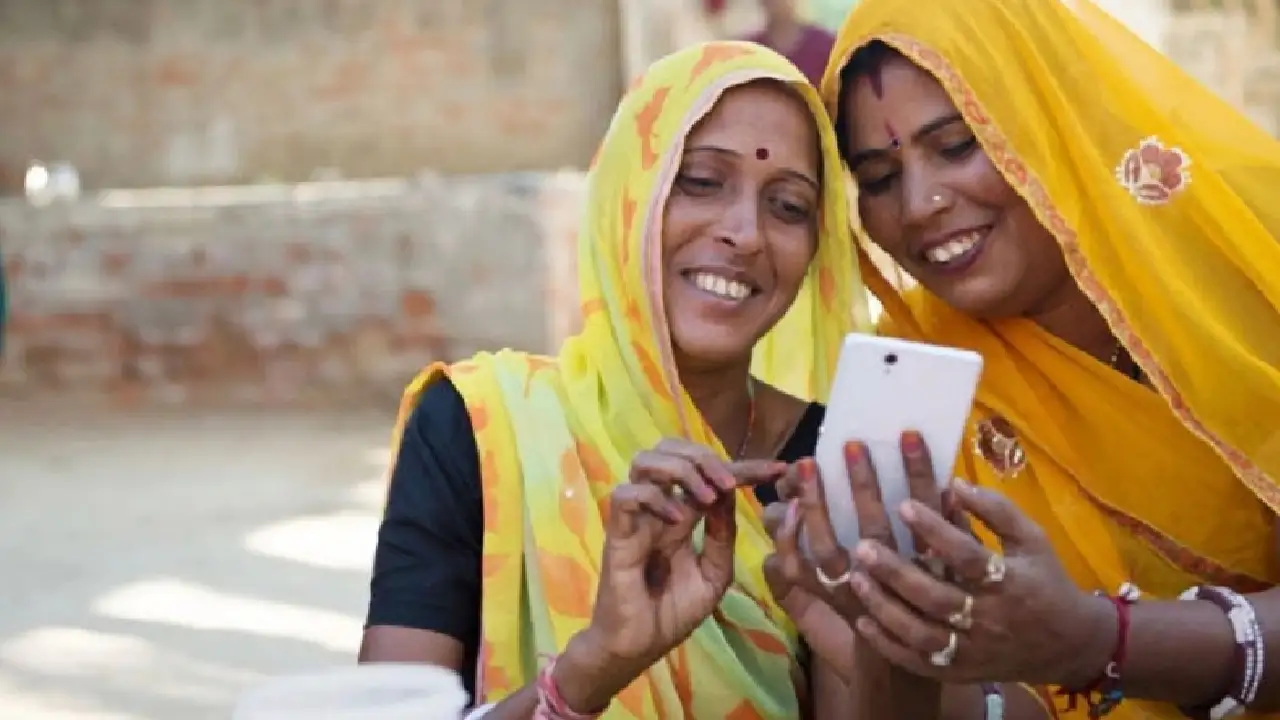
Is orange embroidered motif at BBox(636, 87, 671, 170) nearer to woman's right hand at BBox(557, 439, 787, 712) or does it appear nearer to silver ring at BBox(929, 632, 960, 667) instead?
woman's right hand at BBox(557, 439, 787, 712)

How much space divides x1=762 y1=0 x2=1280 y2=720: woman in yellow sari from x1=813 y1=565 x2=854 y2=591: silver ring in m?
0.34

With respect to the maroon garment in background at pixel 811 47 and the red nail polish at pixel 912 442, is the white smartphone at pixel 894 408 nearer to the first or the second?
the red nail polish at pixel 912 442

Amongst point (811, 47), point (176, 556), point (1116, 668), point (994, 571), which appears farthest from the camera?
point (811, 47)

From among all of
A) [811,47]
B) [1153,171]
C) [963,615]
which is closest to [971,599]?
[963,615]

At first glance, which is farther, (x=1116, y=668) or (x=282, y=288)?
(x=282, y=288)

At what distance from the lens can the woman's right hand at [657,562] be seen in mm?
1261

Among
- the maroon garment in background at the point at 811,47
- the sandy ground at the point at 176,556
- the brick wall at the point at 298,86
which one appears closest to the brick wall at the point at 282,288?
the sandy ground at the point at 176,556

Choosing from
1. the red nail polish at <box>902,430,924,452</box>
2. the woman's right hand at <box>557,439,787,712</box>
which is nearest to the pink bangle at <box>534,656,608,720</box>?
the woman's right hand at <box>557,439,787,712</box>

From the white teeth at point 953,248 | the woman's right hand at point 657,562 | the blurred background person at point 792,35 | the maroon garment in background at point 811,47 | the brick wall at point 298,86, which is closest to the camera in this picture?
the woman's right hand at point 657,562

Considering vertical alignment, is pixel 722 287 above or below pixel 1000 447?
above

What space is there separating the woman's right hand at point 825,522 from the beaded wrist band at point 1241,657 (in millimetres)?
425

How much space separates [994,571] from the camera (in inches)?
44.1

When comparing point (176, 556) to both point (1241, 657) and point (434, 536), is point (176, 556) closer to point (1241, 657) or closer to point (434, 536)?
point (434, 536)

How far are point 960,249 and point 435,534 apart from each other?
0.70 meters
